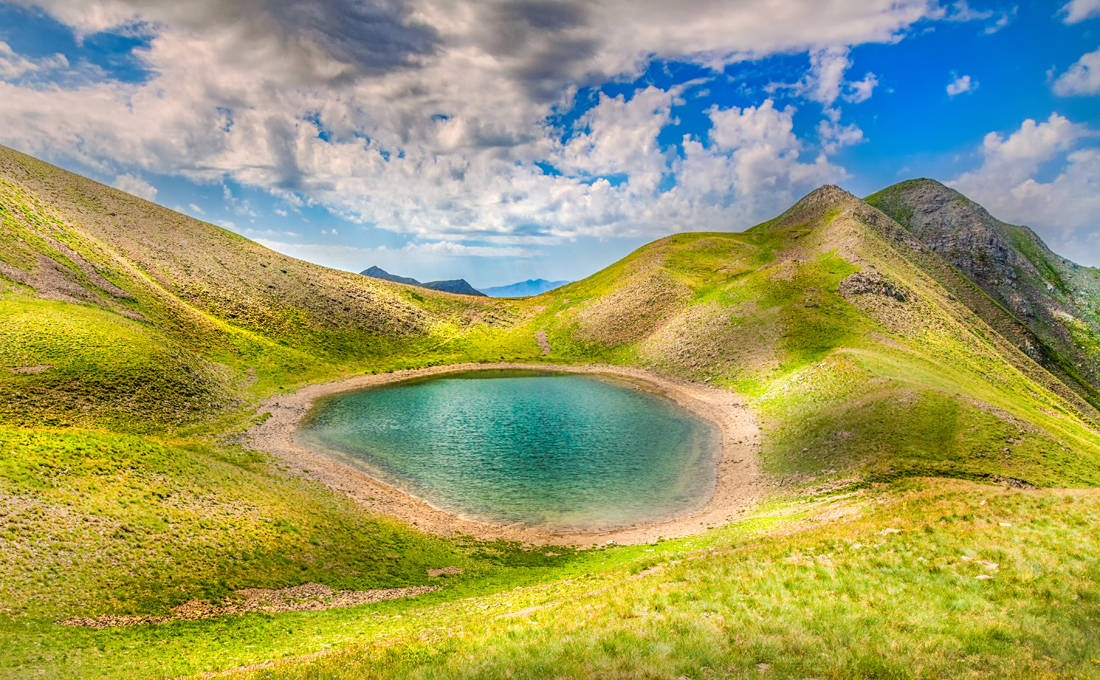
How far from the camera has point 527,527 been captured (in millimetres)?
38312

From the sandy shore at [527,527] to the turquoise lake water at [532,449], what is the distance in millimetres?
1327

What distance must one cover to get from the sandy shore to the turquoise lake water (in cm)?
133

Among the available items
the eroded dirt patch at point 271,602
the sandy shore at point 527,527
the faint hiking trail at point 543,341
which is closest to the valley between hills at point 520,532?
the eroded dirt patch at point 271,602

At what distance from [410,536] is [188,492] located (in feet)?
50.5

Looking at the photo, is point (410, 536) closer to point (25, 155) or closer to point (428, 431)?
point (428, 431)

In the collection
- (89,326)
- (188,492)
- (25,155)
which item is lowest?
(188,492)

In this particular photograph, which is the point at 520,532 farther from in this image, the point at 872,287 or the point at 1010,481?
the point at 872,287

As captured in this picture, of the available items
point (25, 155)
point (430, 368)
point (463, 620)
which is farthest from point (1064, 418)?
point (25, 155)

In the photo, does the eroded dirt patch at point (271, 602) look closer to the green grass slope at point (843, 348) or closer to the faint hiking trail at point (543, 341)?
the green grass slope at point (843, 348)

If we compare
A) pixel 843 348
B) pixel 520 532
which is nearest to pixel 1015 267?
pixel 843 348

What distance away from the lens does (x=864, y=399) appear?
2037 inches

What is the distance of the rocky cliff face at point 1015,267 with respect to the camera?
115250 millimetres

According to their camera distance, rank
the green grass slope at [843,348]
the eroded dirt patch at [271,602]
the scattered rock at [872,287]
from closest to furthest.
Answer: the eroded dirt patch at [271,602] < the green grass slope at [843,348] < the scattered rock at [872,287]

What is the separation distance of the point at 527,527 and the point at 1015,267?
169 meters
